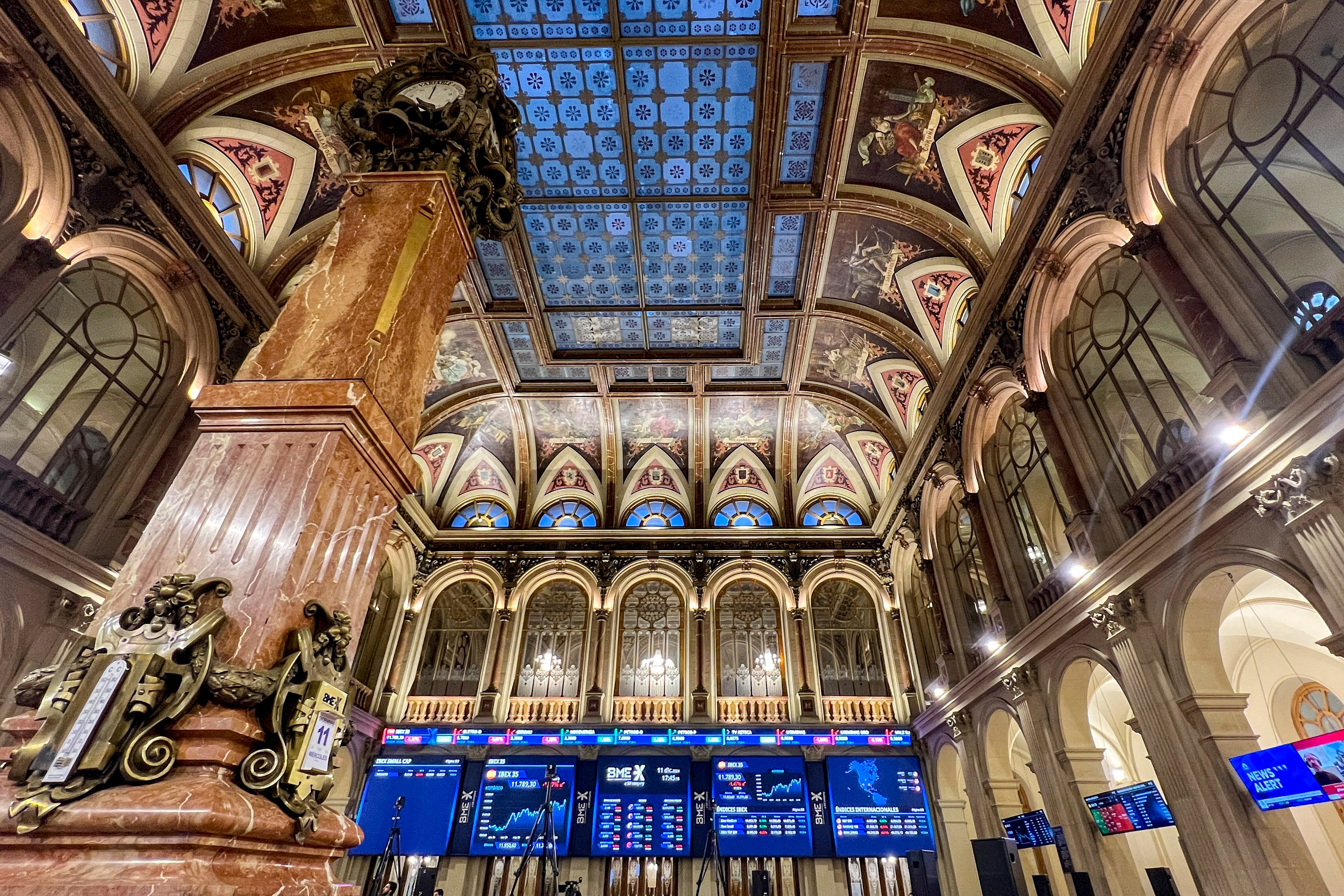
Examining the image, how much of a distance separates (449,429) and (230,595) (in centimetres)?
1502

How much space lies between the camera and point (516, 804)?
44.1 ft

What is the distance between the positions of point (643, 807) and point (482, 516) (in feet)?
28.9

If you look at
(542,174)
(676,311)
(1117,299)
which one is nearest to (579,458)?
(676,311)

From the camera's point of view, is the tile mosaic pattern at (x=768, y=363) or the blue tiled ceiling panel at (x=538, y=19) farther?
the tile mosaic pattern at (x=768, y=363)

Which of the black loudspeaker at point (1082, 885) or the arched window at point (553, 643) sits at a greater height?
the arched window at point (553, 643)

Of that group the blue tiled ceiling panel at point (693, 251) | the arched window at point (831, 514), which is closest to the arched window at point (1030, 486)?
the blue tiled ceiling panel at point (693, 251)

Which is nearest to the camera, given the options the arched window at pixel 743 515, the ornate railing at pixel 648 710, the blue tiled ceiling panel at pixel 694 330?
the blue tiled ceiling panel at pixel 694 330

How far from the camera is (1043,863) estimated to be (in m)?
11.3

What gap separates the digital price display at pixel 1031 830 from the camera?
898cm

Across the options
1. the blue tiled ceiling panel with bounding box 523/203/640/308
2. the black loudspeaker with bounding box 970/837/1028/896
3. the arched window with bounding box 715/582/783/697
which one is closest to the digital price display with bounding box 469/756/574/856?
the arched window with bounding box 715/582/783/697

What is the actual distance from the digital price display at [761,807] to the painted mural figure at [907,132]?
12.4 m

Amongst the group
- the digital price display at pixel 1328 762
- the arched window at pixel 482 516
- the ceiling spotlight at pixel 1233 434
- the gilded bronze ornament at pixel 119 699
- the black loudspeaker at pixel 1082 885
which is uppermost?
the arched window at pixel 482 516

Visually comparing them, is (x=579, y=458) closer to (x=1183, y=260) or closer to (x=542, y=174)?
(x=542, y=174)

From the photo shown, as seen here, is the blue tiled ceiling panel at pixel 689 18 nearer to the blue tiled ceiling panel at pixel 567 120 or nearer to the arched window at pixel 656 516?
the blue tiled ceiling panel at pixel 567 120
